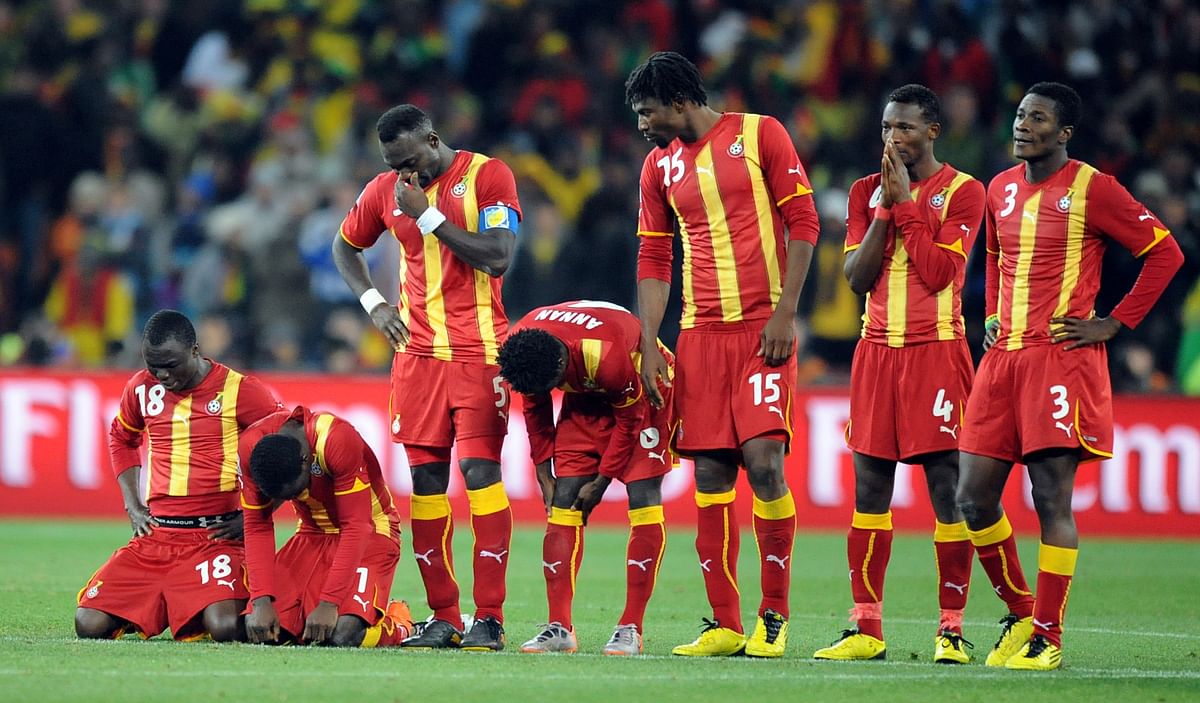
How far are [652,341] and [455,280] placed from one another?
3.40 ft

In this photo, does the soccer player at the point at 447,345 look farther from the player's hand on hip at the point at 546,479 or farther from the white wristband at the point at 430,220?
the player's hand on hip at the point at 546,479

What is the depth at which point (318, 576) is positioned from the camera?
7.95 meters

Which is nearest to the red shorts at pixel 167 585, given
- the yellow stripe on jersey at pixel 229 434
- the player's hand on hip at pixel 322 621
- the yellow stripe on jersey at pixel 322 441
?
the yellow stripe on jersey at pixel 229 434

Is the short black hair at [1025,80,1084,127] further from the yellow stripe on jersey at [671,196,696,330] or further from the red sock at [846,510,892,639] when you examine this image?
the red sock at [846,510,892,639]

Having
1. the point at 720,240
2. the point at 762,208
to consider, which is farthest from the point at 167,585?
the point at 762,208

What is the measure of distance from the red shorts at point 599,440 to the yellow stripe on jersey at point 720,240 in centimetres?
48

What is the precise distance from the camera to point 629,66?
57.0 ft

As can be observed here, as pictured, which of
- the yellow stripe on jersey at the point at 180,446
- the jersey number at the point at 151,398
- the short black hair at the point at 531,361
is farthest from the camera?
the jersey number at the point at 151,398

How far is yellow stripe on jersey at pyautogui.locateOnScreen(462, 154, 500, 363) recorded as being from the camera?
7949mm

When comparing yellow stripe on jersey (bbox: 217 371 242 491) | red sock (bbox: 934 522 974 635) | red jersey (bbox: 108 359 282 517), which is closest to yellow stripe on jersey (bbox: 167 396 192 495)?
red jersey (bbox: 108 359 282 517)

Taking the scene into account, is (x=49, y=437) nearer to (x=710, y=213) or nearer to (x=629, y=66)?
(x=629, y=66)

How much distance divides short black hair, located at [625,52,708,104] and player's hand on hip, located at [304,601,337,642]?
2.64 meters

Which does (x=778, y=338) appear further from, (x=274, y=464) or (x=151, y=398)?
(x=151, y=398)

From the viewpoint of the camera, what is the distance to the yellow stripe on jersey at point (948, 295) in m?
7.62
